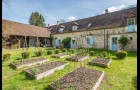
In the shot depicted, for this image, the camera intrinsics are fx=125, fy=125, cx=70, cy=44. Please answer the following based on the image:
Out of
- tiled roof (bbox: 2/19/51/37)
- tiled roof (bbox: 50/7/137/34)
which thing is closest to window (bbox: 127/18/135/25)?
tiled roof (bbox: 50/7/137/34)

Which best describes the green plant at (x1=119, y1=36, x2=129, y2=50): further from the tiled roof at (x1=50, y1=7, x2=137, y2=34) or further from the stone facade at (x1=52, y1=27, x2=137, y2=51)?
the tiled roof at (x1=50, y1=7, x2=137, y2=34)

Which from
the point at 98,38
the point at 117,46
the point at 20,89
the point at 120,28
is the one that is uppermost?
the point at 120,28

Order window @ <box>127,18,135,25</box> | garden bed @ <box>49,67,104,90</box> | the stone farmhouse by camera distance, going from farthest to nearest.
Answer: the stone farmhouse < window @ <box>127,18,135,25</box> < garden bed @ <box>49,67,104,90</box>

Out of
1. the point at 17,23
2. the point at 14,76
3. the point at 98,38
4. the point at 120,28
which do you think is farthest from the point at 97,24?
the point at 14,76

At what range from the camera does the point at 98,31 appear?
19375 mm

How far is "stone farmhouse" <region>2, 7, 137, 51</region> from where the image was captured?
1597 cm

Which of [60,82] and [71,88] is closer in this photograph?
[71,88]

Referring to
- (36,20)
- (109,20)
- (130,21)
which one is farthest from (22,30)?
(36,20)

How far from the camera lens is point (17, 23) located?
2294 centimetres

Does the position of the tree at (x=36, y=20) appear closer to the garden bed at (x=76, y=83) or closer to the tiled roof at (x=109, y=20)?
the tiled roof at (x=109, y=20)

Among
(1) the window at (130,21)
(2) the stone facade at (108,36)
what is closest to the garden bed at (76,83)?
(2) the stone facade at (108,36)

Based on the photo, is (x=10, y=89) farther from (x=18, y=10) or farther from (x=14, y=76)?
(x=18, y=10)

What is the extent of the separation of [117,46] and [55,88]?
1487 cm

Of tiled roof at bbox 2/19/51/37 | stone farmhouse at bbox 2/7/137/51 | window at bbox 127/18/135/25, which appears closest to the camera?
window at bbox 127/18/135/25
